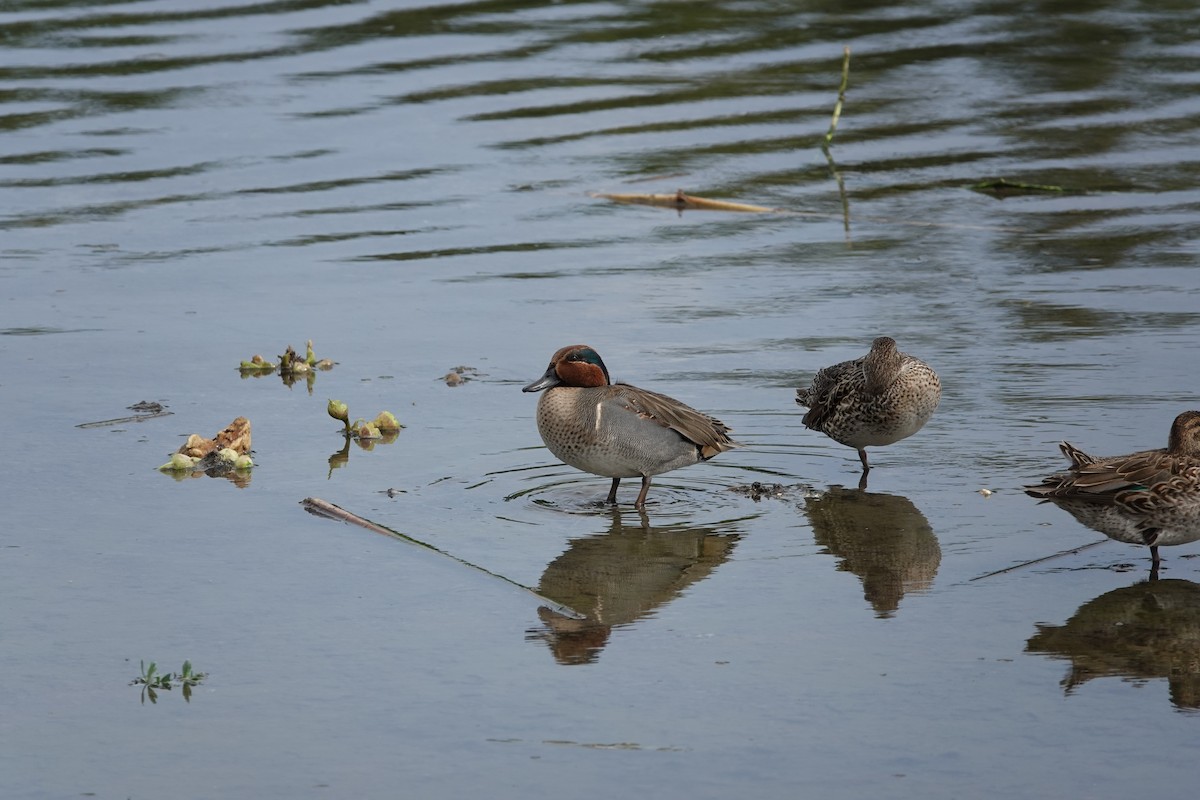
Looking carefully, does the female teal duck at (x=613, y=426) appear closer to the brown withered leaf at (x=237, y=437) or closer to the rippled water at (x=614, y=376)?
the rippled water at (x=614, y=376)

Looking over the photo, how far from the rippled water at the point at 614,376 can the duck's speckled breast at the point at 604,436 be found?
26 cm

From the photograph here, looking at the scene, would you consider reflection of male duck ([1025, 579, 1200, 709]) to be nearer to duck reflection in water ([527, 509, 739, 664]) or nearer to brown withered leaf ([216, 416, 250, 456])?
duck reflection in water ([527, 509, 739, 664])

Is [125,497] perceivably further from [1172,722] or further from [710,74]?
[710,74]

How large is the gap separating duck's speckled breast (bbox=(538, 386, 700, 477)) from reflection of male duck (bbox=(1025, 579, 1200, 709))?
7.74 ft

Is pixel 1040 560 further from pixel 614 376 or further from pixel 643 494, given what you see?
pixel 614 376

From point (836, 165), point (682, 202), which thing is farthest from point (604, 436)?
point (836, 165)

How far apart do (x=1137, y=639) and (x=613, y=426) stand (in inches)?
112

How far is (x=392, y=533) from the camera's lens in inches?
A: 318

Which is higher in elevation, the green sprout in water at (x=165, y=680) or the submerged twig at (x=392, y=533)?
the green sprout in water at (x=165, y=680)

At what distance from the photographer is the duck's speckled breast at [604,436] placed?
8.87 m

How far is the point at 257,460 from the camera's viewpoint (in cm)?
948

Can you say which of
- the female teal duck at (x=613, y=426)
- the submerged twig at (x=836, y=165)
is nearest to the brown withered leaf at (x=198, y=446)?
the female teal duck at (x=613, y=426)

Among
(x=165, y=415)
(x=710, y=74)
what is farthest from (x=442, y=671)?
(x=710, y=74)

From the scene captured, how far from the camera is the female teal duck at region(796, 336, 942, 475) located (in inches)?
366
